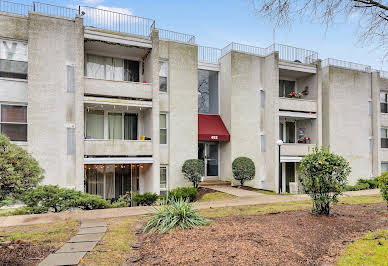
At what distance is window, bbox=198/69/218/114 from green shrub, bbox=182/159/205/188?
520cm

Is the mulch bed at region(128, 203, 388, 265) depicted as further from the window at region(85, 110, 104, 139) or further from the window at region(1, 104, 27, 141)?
the window at region(85, 110, 104, 139)

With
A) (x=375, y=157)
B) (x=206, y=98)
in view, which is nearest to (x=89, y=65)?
(x=206, y=98)

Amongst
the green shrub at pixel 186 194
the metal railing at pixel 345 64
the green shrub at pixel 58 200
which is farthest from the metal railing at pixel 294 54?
the green shrub at pixel 58 200

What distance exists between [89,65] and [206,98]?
8.87 m

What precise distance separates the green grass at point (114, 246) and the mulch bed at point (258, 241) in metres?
0.28

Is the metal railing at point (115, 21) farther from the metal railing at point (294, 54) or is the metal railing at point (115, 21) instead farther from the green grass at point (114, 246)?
the green grass at point (114, 246)

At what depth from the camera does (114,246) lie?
6.36m

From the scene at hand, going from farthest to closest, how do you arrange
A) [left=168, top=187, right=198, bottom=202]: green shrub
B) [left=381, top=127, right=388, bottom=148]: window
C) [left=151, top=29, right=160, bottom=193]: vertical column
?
[left=381, top=127, right=388, bottom=148]: window < [left=151, top=29, right=160, bottom=193]: vertical column < [left=168, top=187, right=198, bottom=202]: green shrub

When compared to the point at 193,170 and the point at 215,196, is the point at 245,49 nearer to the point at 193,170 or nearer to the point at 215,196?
the point at 193,170

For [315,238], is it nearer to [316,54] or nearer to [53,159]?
[53,159]

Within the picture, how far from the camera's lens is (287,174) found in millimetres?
21172

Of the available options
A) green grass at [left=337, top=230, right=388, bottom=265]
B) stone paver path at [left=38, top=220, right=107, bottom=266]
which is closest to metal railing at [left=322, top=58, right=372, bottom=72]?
green grass at [left=337, top=230, right=388, bottom=265]

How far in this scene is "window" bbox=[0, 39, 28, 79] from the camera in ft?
45.8

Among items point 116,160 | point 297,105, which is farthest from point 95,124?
point 297,105
